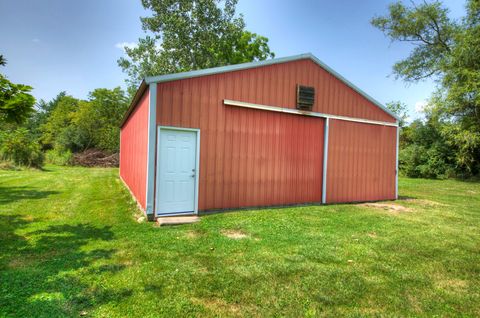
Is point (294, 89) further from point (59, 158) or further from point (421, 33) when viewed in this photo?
point (59, 158)

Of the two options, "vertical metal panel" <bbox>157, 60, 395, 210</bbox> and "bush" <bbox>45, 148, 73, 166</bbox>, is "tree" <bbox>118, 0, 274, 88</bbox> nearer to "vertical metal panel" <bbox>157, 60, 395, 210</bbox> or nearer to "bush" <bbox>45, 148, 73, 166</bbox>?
"bush" <bbox>45, 148, 73, 166</bbox>

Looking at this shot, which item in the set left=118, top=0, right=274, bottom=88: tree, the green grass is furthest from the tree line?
the green grass

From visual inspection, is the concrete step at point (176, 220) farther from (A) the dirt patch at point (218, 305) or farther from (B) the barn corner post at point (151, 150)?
(A) the dirt patch at point (218, 305)

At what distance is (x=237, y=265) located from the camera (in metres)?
3.39

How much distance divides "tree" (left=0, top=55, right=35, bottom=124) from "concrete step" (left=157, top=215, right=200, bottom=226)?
296 cm

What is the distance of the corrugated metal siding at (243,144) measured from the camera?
5836 millimetres

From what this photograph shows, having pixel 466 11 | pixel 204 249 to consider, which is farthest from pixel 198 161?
pixel 466 11

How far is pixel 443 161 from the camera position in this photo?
57.6ft

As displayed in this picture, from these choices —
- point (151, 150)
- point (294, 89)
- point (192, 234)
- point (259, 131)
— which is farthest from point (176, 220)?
point (294, 89)

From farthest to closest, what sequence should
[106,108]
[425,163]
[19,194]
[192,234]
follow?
1. [106,108]
2. [425,163]
3. [19,194]
4. [192,234]

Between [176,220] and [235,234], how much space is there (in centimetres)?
141

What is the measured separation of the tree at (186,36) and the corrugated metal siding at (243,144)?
1497 centimetres

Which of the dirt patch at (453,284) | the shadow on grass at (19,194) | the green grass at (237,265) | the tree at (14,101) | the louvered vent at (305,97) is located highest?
the louvered vent at (305,97)

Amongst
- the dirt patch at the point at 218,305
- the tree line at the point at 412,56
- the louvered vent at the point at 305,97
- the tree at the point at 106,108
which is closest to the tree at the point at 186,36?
the tree line at the point at 412,56
